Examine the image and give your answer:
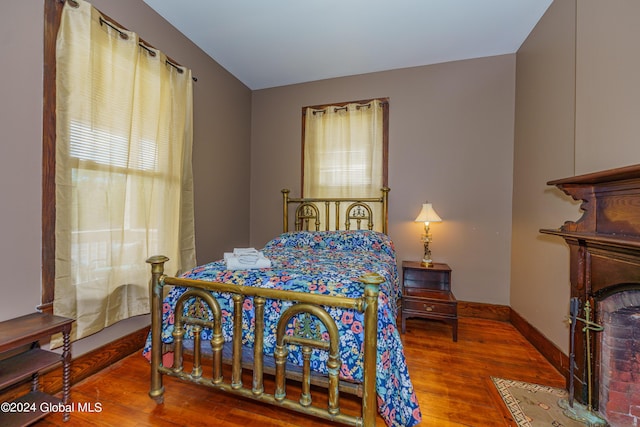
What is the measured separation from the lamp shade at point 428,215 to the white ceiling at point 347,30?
1647 mm

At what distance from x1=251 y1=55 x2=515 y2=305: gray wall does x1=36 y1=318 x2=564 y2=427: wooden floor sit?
0.93 m

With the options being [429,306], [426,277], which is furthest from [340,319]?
[426,277]

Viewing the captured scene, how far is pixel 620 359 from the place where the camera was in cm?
137

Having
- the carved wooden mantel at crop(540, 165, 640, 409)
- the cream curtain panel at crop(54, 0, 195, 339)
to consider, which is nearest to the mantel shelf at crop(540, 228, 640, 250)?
the carved wooden mantel at crop(540, 165, 640, 409)

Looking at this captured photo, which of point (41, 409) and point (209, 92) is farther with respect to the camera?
point (209, 92)

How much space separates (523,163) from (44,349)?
13.1 feet

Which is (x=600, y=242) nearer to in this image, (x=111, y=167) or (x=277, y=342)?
(x=277, y=342)

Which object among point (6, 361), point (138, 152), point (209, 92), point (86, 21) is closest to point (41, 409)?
point (6, 361)

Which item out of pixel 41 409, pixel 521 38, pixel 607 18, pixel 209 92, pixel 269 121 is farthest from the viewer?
pixel 269 121

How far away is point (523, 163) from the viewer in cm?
262

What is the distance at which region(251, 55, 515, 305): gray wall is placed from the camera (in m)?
2.88

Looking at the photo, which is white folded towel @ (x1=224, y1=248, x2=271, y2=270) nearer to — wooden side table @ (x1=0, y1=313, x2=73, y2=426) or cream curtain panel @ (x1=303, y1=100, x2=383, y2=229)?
wooden side table @ (x1=0, y1=313, x2=73, y2=426)

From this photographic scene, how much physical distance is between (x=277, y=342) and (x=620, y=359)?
175 centimetres

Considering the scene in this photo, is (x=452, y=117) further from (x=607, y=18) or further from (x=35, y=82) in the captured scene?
(x=35, y=82)
